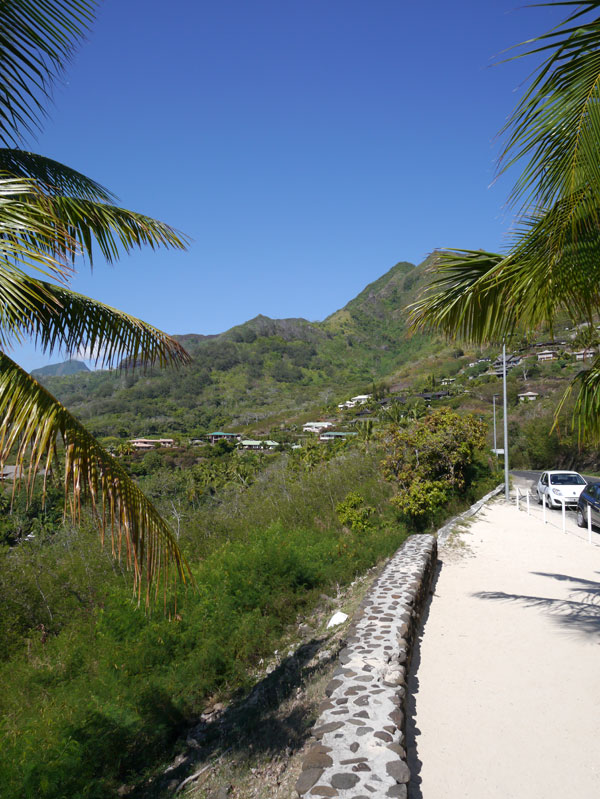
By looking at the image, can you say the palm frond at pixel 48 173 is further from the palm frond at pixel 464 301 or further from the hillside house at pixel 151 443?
the hillside house at pixel 151 443

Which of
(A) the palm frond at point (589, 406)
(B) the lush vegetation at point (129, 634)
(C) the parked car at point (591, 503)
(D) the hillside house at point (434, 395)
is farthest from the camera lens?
(D) the hillside house at point (434, 395)

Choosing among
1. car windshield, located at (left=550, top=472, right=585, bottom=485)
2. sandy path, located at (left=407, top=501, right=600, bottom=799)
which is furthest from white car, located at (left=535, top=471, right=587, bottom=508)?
sandy path, located at (left=407, top=501, right=600, bottom=799)

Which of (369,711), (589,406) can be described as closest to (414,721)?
(369,711)

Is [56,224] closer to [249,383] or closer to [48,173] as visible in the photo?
[48,173]

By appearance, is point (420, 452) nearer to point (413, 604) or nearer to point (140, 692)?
point (413, 604)

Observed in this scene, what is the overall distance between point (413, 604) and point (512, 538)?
670cm

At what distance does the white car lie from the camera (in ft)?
53.9

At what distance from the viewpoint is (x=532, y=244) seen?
342 cm

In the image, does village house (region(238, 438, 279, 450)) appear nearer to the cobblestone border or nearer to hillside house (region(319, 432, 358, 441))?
hillside house (region(319, 432, 358, 441))

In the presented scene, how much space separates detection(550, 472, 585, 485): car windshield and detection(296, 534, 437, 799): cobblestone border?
12.9 metres

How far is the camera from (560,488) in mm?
16641

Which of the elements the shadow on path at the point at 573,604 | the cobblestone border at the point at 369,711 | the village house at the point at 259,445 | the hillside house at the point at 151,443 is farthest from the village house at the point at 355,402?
the cobblestone border at the point at 369,711

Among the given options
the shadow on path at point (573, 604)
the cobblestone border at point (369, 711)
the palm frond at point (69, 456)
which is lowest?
the shadow on path at point (573, 604)

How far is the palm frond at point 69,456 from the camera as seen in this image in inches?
95.5
